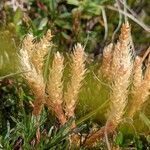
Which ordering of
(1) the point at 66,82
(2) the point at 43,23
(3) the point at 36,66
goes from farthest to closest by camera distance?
(2) the point at 43,23, (1) the point at 66,82, (3) the point at 36,66

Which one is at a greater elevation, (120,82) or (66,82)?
(120,82)

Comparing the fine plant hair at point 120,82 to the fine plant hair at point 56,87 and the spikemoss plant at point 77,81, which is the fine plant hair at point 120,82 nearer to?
the spikemoss plant at point 77,81

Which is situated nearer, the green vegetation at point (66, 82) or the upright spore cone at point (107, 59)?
the green vegetation at point (66, 82)

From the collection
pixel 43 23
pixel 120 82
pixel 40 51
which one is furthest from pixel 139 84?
pixel 43 23

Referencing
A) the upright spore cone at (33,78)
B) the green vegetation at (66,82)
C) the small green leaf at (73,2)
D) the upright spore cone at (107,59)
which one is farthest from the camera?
the small green leaf at (73,2)

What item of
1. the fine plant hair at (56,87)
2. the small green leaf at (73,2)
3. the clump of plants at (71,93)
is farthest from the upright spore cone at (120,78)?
the small green leaf at (73,2)

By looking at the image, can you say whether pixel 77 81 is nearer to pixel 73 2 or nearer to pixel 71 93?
pixel 71 93

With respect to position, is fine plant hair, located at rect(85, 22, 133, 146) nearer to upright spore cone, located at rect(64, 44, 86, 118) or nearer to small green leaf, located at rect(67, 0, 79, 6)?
upright spore cone, located at rect(64, 44, 86, 118)

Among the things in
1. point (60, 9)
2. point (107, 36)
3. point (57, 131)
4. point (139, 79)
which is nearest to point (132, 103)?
point (139, 79)
